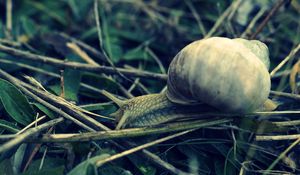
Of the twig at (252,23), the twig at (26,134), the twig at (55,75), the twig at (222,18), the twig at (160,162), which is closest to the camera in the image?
the twig at (26,134)

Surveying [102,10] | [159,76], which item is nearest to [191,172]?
[159,76]

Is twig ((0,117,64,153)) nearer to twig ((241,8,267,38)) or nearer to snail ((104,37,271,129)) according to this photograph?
snail ((104,37,271,129))

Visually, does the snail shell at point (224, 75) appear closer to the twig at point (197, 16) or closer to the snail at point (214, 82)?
the snail at point (214, 82)

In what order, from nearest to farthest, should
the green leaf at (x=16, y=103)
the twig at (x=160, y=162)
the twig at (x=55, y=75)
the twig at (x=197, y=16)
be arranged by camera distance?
1. the twig at (x=160, y=162)
2. the green leaf at (x=16, y=103)
3. the twig at (x=55, y=75)
4. the twig at (x=197, y=16)

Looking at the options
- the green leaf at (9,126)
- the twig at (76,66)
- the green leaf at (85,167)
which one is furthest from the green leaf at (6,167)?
the twig at (76,66)

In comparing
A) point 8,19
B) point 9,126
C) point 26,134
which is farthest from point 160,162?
point 8,19

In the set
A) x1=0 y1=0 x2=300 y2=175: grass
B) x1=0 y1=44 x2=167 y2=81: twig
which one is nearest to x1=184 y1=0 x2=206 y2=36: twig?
x1=0 y1=0 x2=300 y2=175: grass
